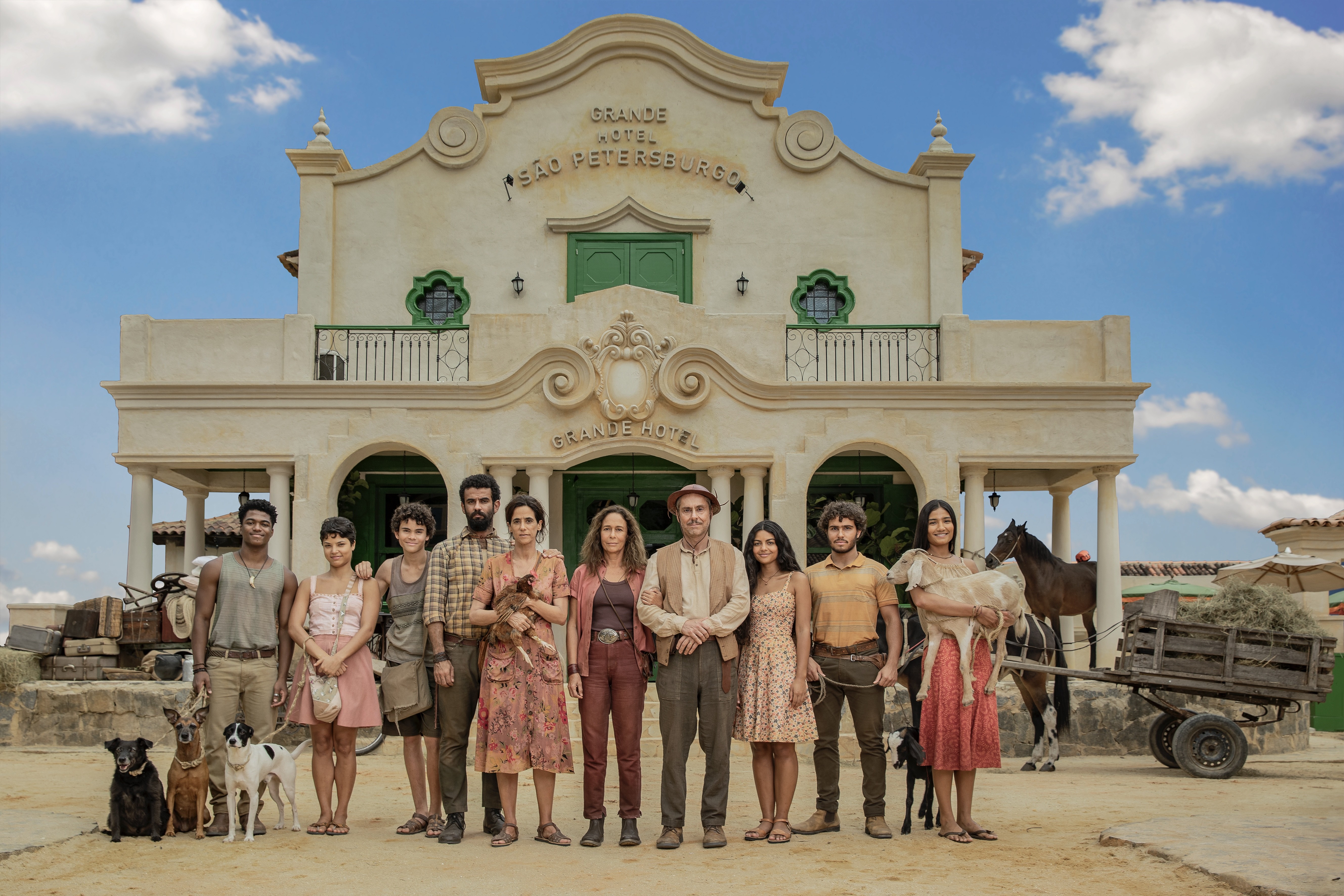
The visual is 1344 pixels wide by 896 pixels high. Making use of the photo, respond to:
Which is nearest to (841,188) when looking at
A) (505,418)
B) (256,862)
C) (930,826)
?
(505,418)

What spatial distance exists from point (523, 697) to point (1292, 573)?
14228mm

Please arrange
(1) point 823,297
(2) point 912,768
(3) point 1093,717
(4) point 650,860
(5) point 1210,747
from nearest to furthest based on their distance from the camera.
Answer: (4) point 650,860 → (2) point 912,768 → (5) point 1210,747 → (3) point 1093,717 → (1) point 823,297

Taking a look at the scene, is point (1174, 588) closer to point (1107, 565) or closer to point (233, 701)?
point (1107, 565)

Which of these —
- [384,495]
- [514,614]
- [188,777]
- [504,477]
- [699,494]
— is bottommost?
[188,777]

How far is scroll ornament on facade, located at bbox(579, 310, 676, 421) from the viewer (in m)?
15.5

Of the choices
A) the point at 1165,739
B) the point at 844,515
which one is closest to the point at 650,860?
the point at 844,515

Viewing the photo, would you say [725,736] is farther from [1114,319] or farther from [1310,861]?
[1114,319]

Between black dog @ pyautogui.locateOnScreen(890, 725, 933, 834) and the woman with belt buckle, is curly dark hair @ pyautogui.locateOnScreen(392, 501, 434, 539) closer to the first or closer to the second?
the woman with belt buckle

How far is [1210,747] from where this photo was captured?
11.7m

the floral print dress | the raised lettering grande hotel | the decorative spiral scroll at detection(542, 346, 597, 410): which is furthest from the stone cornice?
the floral print dress

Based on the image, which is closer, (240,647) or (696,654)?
(696,654)

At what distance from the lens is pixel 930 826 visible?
7828 millimetres

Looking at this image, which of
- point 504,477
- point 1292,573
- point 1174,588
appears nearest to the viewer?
point 504,477

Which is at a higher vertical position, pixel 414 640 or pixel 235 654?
pixel 414 640
